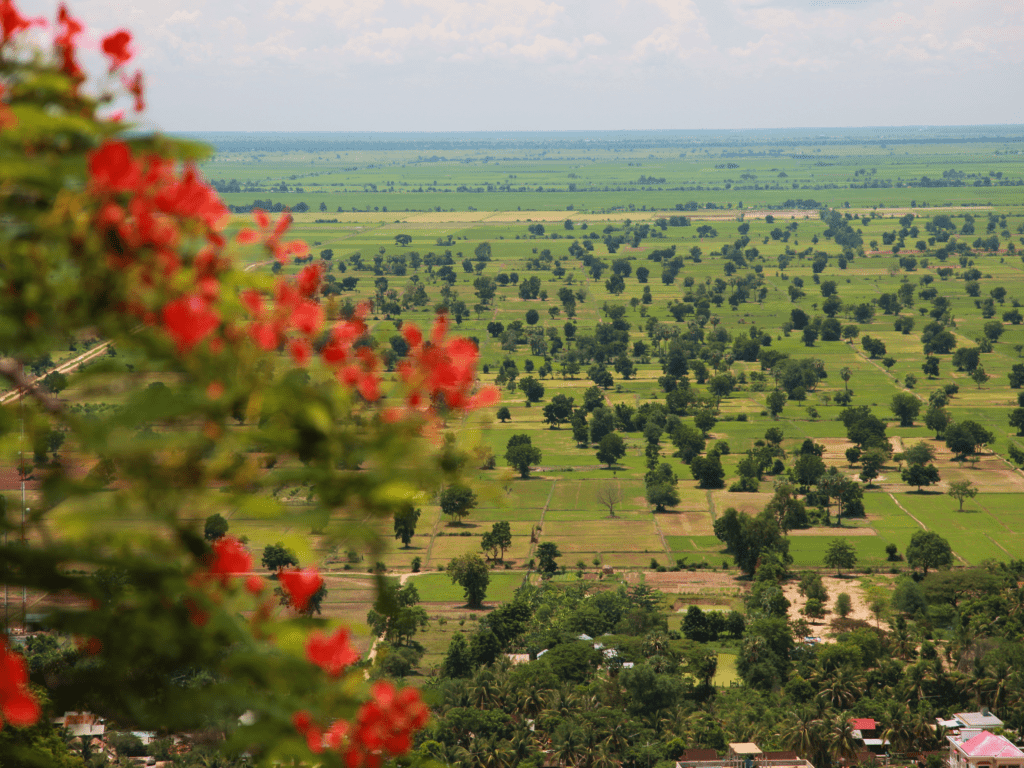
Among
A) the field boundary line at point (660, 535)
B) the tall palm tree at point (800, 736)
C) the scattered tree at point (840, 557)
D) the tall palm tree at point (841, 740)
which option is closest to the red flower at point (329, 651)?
the tall palm tree at point (800, 736)

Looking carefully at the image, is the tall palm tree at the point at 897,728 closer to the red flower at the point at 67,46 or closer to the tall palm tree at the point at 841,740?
the tall palm tree at the point at 841,740

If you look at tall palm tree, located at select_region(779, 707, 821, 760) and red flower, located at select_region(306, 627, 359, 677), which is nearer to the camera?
red flower, located at select_region(306, 627, 359, 677)

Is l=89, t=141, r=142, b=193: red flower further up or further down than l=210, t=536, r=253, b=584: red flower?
further up

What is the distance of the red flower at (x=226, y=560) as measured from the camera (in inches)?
101

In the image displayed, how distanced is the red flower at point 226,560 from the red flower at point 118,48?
3.89 ft

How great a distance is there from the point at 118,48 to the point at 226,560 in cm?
127

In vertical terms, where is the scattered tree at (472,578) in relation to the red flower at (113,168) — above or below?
below

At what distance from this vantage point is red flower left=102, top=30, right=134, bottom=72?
251 centimetres

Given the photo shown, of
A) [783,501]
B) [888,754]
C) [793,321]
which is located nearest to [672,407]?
[783,501]

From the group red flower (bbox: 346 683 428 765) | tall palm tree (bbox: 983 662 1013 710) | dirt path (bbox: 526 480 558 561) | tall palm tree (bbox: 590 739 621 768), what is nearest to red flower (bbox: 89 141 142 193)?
red flower (bbox: 346 683 428 765)

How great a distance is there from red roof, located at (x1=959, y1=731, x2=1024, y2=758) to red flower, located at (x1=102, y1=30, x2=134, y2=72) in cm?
3435

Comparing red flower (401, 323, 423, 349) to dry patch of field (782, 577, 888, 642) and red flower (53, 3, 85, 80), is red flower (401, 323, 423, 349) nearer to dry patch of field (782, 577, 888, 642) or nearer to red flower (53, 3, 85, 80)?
red flower (53, 3, 85, 80)

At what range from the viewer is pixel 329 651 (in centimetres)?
256

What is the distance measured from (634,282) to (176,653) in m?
140
